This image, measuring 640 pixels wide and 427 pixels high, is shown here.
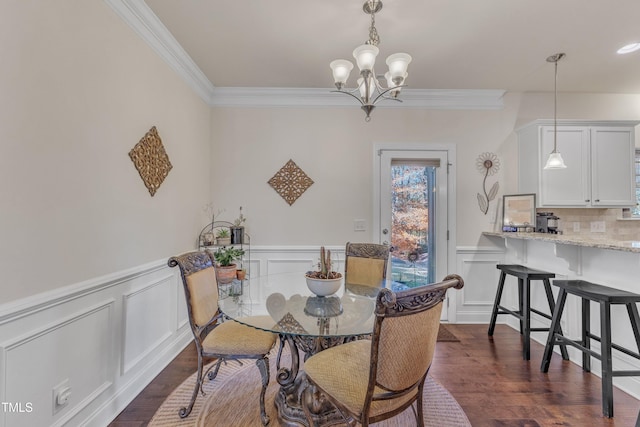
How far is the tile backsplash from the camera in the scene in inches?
138

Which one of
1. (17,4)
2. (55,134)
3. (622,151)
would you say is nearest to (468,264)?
(622,151)

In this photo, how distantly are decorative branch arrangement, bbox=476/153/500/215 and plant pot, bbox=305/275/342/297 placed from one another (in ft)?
8.37

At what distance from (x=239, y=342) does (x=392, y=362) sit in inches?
40.5

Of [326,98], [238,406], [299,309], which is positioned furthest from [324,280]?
[326,98]

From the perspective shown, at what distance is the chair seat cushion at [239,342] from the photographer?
5.90 feet

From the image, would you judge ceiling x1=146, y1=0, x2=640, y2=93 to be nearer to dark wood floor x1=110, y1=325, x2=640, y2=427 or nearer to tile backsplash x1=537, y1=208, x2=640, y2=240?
tile backsplash x1=537, y1=208, x2=640, y2=240

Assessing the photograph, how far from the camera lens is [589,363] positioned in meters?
2.43

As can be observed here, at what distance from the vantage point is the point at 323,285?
1923mm

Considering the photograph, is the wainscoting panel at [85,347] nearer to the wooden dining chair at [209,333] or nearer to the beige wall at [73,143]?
the beige wall at [73,143]

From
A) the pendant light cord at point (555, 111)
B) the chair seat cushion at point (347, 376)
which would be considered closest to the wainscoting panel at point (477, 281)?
the pendant light cord at point (555, 111)

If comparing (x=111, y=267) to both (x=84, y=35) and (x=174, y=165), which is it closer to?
(x=174, y=165)

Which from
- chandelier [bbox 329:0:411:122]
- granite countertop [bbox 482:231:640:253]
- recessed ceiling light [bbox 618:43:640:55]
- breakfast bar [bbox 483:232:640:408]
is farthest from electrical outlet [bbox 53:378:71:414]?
recessed ceiling light [bbox 618:43:640:55]

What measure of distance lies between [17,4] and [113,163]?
0.86m

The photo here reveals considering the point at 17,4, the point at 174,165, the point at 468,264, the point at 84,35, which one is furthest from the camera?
the point at 468,264
